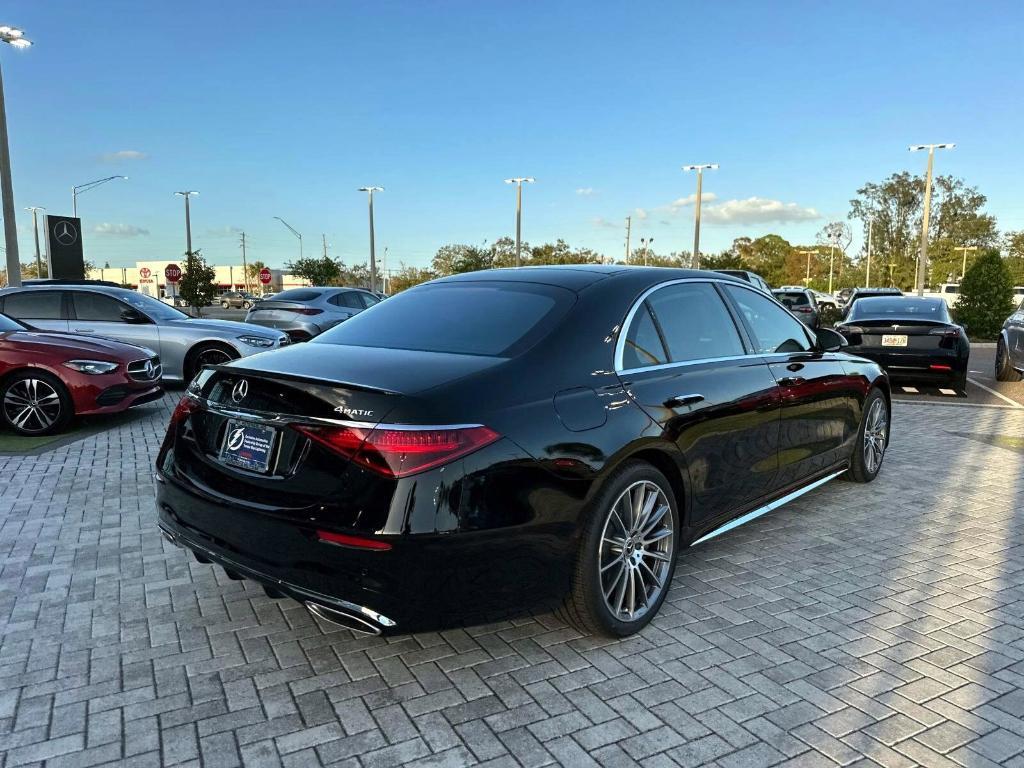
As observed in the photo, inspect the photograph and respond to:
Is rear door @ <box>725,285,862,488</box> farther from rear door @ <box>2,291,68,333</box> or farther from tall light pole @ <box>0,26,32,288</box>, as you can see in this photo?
tall light pole @ <box>0,26,32,288</box>

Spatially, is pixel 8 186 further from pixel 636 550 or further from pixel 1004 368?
pixel 1004 368

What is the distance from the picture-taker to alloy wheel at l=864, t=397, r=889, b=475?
577 cm

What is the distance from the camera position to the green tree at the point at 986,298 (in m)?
22.9

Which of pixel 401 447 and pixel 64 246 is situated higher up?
pixel 64 246

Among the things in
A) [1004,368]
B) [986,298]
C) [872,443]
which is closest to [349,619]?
[872,443]

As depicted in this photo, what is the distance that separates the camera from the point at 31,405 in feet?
24.7

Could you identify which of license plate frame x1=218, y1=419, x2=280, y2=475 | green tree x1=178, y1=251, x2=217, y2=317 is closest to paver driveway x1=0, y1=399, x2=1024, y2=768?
license plate frame x1=218, y1=419, x2=280, y2=475

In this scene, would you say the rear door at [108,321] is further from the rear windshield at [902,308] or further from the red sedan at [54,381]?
the rear windshield at [902,308]

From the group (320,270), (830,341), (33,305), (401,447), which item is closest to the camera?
(401,447)

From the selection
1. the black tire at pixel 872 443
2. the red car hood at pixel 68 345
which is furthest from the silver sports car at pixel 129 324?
the black tire at pixel 872 443

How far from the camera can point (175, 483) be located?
10.4ft

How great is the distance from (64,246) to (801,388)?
24.3 metres

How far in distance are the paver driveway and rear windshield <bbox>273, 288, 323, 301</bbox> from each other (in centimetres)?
1164

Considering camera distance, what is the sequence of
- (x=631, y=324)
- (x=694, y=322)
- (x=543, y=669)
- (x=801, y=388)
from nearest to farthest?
(x=543, y=669) → (x=631, y=324) → (x=694, y=322) → (x=801, y=388)
